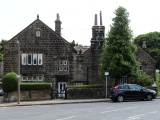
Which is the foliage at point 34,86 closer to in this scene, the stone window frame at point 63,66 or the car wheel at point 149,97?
the stone window frame at point 63,66

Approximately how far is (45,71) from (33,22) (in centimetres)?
656

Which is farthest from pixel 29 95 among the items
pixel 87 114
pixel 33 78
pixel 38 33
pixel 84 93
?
pixel 87 114

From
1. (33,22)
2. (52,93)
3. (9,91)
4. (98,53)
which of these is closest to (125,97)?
(52,93)

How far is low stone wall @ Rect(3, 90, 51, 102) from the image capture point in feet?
113

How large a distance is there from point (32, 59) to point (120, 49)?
13374 mm

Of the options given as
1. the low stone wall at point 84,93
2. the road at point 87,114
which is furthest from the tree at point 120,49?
the road at point 87,114

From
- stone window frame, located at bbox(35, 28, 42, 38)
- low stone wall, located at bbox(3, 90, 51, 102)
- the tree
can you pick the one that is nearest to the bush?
low stone wall, located at bbox(3, 90, 51, 102)

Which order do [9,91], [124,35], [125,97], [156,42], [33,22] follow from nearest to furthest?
1. [125,97]
2. [9,91]
3. [124,35]
4. [33,22]
5. [156,42]

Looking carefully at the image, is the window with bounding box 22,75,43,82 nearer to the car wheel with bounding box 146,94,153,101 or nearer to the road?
the car wheel with bounding box 146,94,153,101

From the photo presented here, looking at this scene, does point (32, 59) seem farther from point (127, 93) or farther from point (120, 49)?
point (127, 93)

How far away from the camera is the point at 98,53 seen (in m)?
46.1

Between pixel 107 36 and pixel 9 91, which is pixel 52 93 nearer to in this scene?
pixel 9 91

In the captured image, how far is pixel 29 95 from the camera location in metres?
35.2

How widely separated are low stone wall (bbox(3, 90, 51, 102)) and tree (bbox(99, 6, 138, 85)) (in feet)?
23.5
